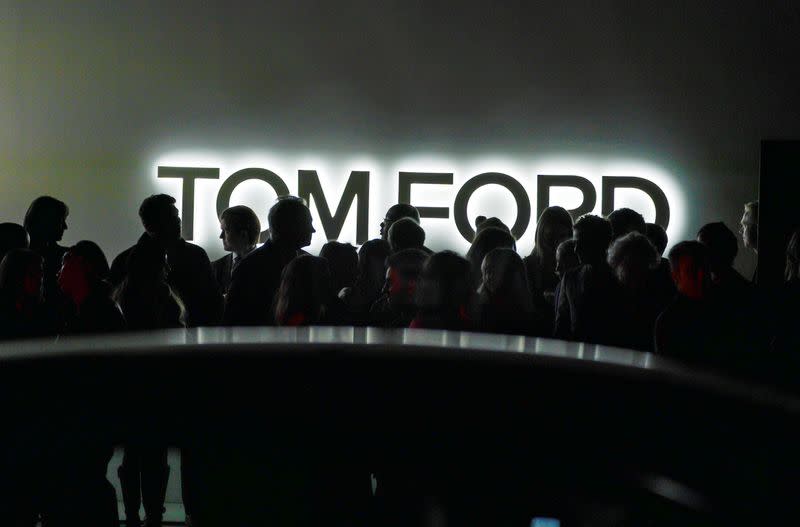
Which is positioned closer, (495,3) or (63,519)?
(63,519)

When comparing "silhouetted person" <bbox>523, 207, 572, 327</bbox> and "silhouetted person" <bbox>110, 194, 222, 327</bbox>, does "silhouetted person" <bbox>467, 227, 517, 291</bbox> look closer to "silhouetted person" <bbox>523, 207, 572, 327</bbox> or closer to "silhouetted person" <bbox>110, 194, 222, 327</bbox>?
"silhouetted person" <bbox>523, 207, 572, 327</bbox>

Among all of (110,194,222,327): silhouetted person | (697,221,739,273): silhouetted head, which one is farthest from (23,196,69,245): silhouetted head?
(697,221,739,273): silhouetted head

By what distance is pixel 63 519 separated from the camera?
4.66 ft

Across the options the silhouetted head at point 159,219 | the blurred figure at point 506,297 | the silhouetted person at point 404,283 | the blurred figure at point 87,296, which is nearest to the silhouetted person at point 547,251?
the blurred figure at point 506,297

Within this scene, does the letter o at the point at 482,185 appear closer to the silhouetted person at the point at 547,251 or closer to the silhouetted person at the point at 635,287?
the silhouetted person at the point at 547,251

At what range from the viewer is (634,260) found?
172 inches

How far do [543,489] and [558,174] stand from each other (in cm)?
762

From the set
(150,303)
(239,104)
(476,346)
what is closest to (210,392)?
(476,346)

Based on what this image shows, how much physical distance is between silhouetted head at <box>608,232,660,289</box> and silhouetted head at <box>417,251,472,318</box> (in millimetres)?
889

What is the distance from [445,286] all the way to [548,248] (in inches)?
72.6

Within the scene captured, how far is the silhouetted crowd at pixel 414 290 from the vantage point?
384 centimetres

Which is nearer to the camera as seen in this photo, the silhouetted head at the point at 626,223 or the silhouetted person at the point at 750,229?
the silhouetted head at the point at 626,223

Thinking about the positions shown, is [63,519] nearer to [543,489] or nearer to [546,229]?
→ [543,489]

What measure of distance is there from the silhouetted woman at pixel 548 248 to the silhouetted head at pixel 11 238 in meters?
2.61
